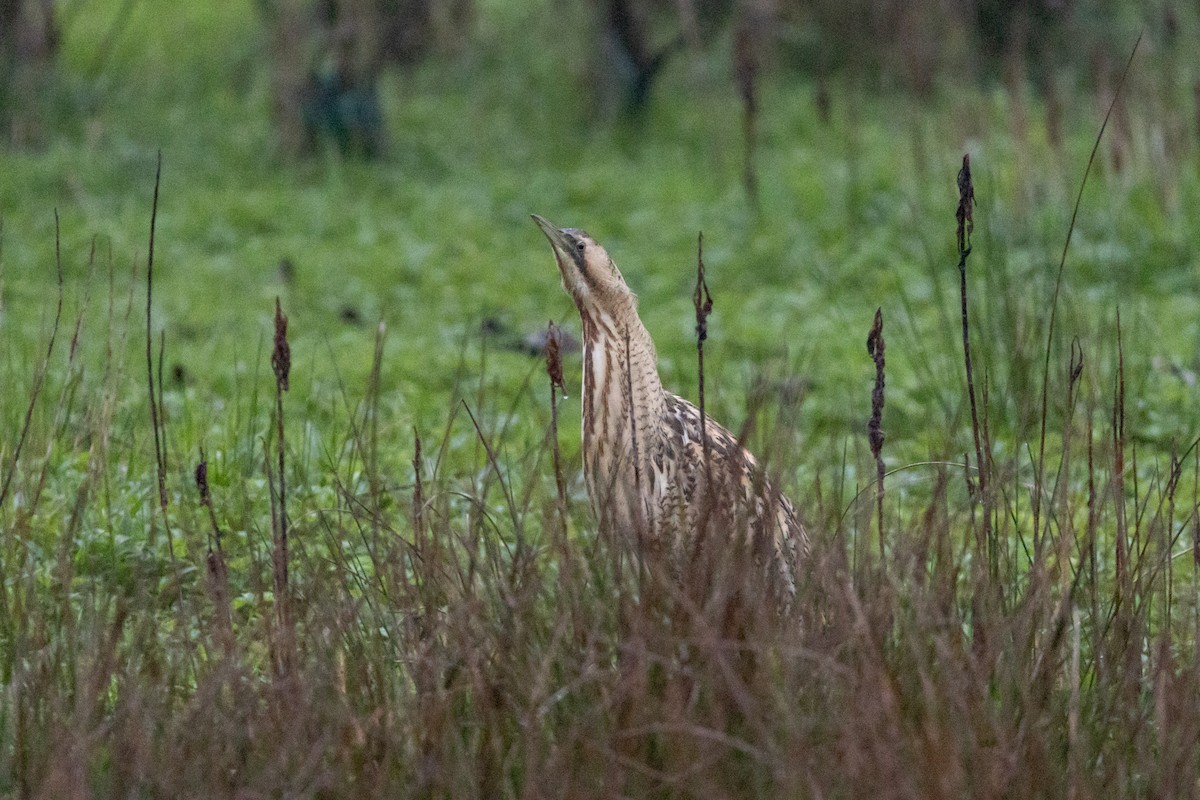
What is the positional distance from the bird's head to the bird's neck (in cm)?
2

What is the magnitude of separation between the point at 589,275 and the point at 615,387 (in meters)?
0.26

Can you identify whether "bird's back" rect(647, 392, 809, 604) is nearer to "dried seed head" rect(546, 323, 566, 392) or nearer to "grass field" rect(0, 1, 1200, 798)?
"grass field" rect(0, 1, 1200, 798)

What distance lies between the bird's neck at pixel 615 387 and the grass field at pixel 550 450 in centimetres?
16

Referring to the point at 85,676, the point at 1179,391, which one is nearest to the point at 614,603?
the point at 85,676

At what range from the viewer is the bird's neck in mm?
3801

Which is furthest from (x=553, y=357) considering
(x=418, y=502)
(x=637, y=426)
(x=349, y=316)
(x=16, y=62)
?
(x=16, y=62)

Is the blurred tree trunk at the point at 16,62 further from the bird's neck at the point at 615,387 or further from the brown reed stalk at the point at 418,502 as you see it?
the brown reed stalk at the point at 418,502

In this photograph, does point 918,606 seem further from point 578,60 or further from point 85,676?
point 578,60

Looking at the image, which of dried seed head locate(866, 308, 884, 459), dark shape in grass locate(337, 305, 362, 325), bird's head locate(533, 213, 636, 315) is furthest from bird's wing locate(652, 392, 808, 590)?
dark shape in grass locate(337, 305, 362, 325)

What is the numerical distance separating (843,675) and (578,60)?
916 centimetres

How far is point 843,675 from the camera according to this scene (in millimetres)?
2773

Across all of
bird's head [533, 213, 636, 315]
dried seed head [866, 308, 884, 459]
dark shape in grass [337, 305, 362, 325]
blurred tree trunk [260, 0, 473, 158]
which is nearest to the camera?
dried seed head [866, 308, 884, 459]

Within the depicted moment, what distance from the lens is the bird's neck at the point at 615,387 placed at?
380cm

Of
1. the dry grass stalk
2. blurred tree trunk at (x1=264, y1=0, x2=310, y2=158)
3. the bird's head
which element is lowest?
the dry grass stalk
